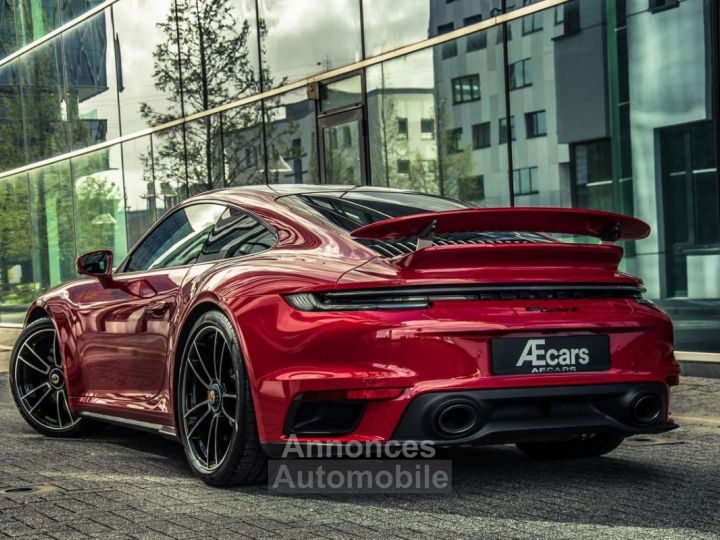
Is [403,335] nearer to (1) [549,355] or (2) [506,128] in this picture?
(1) [549,355]

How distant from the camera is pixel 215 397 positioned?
5016mm

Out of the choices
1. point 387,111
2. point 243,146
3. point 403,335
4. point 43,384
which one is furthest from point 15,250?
point 403,335

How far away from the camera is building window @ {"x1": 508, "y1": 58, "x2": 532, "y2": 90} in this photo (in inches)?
438

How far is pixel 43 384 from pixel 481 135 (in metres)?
5.85

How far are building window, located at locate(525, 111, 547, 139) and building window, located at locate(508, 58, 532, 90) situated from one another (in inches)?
11.3

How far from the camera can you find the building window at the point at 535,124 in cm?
1099

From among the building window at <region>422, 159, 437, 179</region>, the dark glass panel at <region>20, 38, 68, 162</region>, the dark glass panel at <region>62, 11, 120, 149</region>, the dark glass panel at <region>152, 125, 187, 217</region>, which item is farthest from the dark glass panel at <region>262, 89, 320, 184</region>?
the dark glass panel at <region>20, 38, 68, 162</region>

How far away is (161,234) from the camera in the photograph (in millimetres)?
6188

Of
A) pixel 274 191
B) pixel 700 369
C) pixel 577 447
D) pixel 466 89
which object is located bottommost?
pixel 700 369

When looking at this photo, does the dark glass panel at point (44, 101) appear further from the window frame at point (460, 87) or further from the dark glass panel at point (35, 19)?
the window frame at point (460, 87)

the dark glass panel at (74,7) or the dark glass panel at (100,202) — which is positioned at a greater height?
the dark glass panel at (74,7)

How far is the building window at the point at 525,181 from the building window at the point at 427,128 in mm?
1147

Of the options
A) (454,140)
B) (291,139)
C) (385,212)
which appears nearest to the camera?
(385,212)

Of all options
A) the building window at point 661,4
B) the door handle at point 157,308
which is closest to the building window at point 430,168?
the building window at point 661,4
